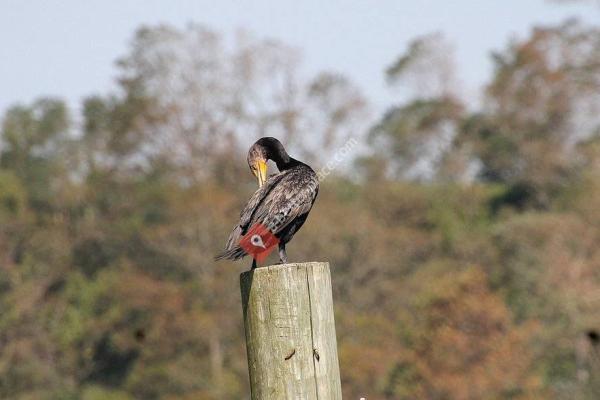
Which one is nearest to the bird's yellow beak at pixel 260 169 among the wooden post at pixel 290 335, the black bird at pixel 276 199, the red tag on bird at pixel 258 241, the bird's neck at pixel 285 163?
the black bird at pixel 276 199

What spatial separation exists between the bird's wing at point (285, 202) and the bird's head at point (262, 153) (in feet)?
1.51

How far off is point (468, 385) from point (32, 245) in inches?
852

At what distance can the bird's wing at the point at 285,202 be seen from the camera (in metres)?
8.78

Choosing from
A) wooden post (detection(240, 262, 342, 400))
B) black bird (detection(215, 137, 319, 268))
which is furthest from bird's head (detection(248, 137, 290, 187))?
wooden post (detection(240, 262, 342, 400))

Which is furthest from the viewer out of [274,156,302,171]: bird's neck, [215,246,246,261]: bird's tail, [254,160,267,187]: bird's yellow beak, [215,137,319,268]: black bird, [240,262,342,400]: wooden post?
[274,156,302,171]: bird's neck

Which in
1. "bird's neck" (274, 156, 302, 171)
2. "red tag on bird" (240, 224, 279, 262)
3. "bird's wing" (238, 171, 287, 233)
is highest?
"bird's neck" (274, 156, 302, 171)

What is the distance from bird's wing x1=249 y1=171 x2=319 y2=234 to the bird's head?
0.46 metres

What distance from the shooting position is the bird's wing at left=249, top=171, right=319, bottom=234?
878 centimetres

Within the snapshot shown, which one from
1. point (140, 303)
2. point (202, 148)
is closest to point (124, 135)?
point (202, 148)

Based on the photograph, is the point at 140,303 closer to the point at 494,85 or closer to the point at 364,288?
the point at 364,288

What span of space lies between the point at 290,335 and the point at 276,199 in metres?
2.68

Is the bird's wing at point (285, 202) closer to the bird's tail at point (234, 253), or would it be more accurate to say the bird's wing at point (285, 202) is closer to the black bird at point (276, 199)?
the black bird at point (276, 199)

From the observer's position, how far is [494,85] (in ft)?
236

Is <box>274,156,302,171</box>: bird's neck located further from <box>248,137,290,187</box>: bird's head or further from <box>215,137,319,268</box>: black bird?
<box>248,137,290,187</box>: bird's head
